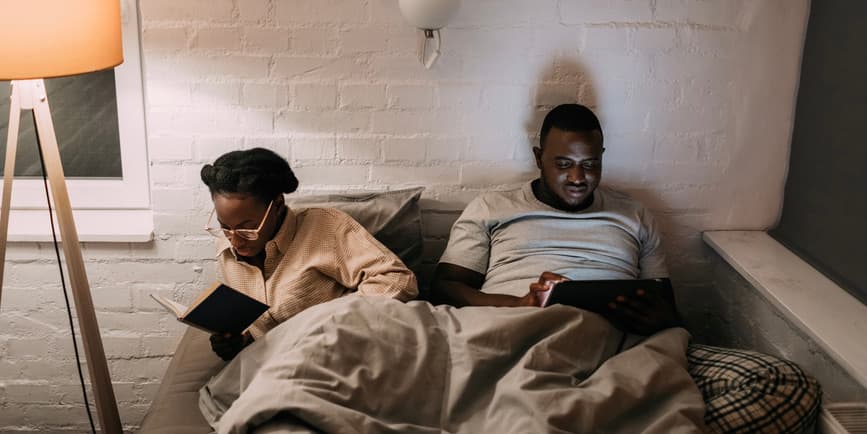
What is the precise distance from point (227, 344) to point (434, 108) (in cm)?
93

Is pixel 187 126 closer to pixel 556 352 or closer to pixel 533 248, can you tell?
pixel 533 248

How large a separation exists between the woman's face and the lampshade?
420mm

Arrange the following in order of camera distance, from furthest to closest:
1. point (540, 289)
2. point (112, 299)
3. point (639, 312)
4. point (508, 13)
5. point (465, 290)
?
point (112, 299)
point (508, 13)
point (465, 290)
point (540, 289)
point (639, 312)

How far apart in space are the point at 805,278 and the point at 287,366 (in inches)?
56.5

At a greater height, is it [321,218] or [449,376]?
[321,218]

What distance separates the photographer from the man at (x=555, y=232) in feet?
7.18

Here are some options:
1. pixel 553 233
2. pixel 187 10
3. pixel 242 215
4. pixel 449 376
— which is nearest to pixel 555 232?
pixel 553 233

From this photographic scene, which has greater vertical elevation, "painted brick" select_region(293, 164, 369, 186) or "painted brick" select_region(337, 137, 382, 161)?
"painted brick" select_region(337, 137, 382, 161)

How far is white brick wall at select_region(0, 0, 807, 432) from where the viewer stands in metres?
2.27

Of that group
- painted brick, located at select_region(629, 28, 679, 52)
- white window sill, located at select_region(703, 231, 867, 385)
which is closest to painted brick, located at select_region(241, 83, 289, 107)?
painted brick, located at select_region(629, 28, 679, 52)

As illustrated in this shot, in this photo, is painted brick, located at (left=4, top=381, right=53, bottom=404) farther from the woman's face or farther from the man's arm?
the man's arm

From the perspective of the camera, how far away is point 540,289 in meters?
1.98

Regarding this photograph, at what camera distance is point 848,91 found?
209 centimetres

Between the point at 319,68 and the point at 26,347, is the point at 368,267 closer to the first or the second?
the point at 319,68
